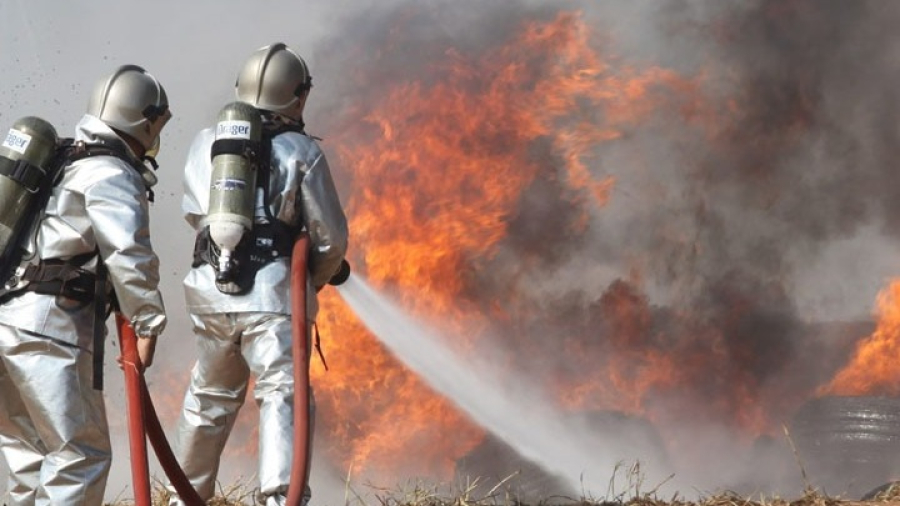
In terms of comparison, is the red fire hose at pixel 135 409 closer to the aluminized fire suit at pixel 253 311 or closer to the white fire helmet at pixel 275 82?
the aluminized fire suit at pixel 253 311

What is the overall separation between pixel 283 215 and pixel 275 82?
761 mm

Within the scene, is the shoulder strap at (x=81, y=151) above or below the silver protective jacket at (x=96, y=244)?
above

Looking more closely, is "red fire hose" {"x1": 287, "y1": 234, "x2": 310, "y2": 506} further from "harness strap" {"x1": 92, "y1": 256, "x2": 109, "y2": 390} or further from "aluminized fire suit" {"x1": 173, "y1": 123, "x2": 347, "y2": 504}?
"harness strap" {"x1": 92, "y1": 256, "x2": 109, "y2": 390}

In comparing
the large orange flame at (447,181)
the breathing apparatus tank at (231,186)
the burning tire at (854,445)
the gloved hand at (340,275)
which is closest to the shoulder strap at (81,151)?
the breathing apparatus tank at (231,186)

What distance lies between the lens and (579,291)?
14141 millimetres

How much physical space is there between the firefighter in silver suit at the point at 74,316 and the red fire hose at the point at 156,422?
10 centimetres

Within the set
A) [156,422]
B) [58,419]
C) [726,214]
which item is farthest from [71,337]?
[726,214]

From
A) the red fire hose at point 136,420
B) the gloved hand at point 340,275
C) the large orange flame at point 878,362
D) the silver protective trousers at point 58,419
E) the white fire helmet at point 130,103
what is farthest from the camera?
the large orange flame at point 878,362

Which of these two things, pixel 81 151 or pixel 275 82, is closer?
pixel 81 151

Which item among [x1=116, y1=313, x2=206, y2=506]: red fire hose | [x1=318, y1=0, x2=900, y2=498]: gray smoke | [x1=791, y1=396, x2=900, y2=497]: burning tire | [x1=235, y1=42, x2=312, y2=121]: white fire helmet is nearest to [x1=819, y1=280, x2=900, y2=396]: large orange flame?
[x1=318, y1=0, x2=900, y2=498]: gray smoke

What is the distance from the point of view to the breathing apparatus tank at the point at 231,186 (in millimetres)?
6504

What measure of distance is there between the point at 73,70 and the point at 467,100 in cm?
407

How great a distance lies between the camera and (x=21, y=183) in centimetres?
618

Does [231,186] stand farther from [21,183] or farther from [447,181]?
[447,181]
